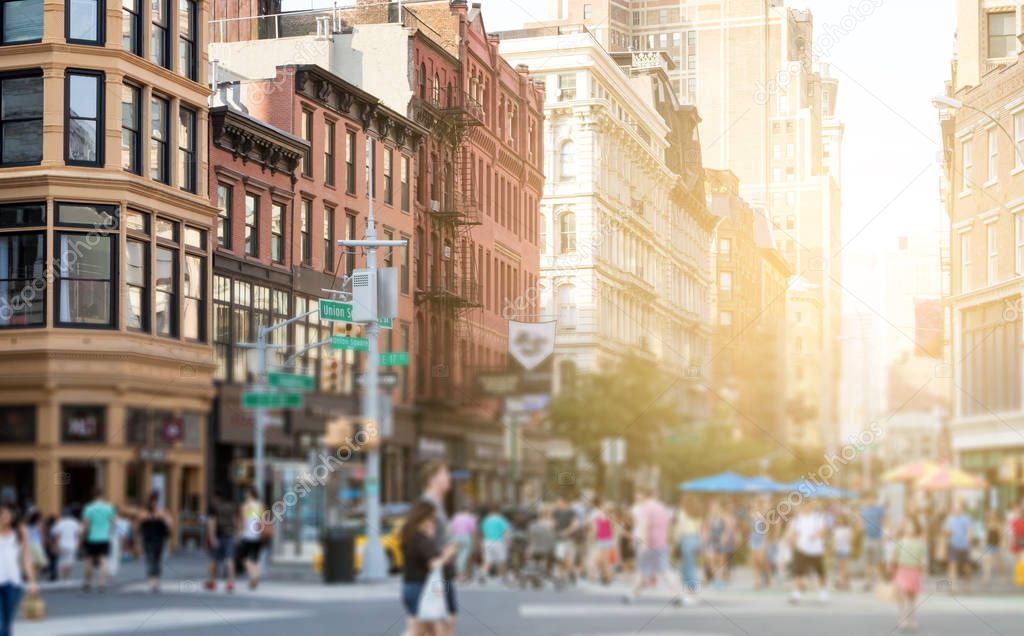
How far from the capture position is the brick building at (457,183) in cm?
698

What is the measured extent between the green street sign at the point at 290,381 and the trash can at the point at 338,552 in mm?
660

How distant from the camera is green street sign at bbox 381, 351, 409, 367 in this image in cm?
720

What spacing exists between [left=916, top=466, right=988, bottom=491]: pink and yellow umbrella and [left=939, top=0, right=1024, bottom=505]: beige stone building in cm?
14

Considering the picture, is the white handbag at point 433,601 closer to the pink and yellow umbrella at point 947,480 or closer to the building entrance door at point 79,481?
the building entrance door at point 79,481

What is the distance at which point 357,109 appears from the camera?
24.3 feet

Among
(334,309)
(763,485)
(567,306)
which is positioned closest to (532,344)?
(567,306)

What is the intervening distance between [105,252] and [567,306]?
2.04 meters

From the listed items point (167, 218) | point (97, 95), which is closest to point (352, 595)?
point (167, 218)

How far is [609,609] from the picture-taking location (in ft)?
24.7

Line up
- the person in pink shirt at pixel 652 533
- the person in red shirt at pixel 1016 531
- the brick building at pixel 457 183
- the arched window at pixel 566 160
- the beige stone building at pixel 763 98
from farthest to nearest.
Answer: the brick building at pixel 457 183, the arched window at pixel 566 160, the beige stone building at pixel 763 98, the person in red shirt at pixel 1016 531, the person in pink shirt at pixel 652 533

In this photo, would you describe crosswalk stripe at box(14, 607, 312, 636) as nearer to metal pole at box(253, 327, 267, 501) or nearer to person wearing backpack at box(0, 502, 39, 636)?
person wearing backpack at box(0, 502, 39, 636)

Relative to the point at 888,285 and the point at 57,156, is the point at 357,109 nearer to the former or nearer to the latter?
the point at 57,156

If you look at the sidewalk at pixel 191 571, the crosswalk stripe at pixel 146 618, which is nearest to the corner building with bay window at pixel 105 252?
the sidewalk at pixel 191 571

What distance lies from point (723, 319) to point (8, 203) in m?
3.10
